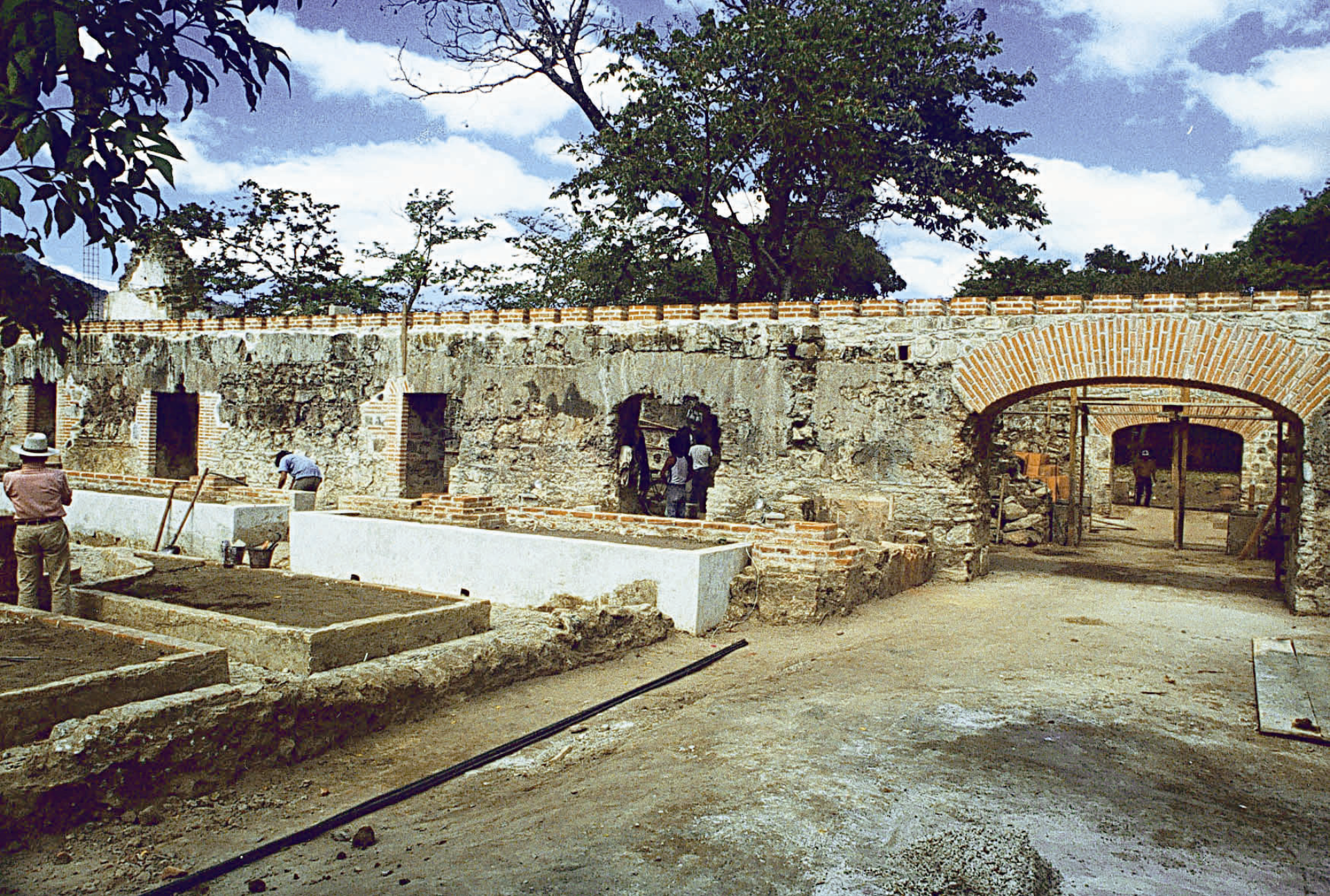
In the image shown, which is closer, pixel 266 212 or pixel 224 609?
pixel 224 609

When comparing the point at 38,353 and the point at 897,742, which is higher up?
the point at 38,353

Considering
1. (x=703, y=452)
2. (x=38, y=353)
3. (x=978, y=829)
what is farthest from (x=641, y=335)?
(x=38, y=353)

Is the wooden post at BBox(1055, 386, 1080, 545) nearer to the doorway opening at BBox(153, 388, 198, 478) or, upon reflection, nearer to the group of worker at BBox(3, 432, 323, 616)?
the group of worker at BBox(3, 432, 323, 616)

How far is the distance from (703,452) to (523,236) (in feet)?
45.0

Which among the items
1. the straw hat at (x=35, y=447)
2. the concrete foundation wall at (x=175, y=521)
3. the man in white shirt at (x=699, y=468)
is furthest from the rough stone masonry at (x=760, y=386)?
the straw hat at (x=35, y=447)

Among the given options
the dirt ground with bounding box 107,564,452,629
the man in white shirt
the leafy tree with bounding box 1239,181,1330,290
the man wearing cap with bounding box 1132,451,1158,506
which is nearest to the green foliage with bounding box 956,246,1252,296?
the leafy tree with bounding box 1239,181,1330,290

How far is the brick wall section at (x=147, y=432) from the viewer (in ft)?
55.5

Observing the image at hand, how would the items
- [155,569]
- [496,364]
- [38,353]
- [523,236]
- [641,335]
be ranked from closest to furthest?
1. [155,569]
2. [641,335]
3. [496,364]
4. [38,353]
5. [523,236]

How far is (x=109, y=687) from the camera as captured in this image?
4.79 m

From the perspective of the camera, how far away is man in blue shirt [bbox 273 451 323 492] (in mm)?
13164

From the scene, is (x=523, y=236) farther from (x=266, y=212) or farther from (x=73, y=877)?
(x=73, y=877)

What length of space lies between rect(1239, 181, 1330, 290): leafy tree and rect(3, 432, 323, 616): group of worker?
2787cm

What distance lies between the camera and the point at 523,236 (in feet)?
81.5

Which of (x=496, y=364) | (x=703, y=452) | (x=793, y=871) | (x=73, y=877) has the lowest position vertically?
(x=73, y=877)
